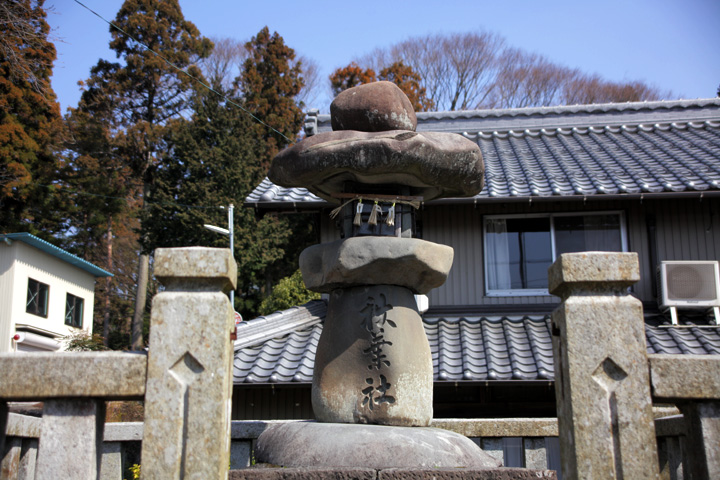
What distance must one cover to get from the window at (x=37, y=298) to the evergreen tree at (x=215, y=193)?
162 inches

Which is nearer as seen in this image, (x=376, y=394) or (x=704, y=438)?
(x=704, y=438)

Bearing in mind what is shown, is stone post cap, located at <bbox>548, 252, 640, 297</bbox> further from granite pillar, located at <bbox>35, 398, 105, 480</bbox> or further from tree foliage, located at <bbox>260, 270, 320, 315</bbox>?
tree foliage, located at <bbox>260, 270, 320, 315</bbox>

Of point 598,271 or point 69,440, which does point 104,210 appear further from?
point 598,271

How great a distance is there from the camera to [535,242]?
1036 cm

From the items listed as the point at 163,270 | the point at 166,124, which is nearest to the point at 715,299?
the point at 163,270

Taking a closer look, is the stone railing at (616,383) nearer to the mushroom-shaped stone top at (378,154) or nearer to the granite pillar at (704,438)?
the granite pillar at (704,438)

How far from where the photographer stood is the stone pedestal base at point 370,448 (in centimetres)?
418

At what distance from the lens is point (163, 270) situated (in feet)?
11.0

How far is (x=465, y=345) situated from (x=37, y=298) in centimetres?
1853

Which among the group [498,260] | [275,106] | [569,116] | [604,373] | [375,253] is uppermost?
[275,106]

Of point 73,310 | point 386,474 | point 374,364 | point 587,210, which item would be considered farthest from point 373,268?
point 73,310

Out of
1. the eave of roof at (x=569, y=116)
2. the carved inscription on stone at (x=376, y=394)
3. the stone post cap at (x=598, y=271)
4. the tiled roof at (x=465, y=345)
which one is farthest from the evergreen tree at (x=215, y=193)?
the stone post cap at (x=598, y=271)

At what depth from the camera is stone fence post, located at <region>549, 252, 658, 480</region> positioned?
324cm

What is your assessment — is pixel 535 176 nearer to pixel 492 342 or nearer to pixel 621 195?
pixel 621 195
